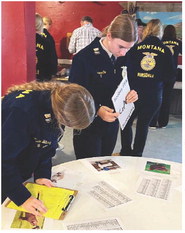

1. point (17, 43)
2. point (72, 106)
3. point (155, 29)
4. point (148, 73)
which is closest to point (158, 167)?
point (72, 106)

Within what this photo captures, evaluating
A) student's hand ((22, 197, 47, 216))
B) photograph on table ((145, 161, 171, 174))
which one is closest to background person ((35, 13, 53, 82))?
photograph on table ((145, 161, 171, 174))

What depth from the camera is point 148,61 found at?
2945mm

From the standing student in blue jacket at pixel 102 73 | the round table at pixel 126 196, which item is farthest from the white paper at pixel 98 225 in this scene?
the standing student in blue jacket at pixel 102 73

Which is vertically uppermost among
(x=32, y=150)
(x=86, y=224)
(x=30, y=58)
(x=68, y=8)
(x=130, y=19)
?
(x=68, y=8)

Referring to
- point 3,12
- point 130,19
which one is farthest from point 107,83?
point 3,12

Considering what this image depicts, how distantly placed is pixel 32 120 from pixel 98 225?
1.59 feet

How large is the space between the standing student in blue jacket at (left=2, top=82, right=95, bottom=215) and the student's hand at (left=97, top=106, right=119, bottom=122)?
0.53 m

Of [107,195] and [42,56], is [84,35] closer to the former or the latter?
Result: [42,56]

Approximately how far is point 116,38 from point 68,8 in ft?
14.3

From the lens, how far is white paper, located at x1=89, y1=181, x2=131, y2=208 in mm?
1227

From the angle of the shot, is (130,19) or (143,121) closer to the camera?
(130,19)

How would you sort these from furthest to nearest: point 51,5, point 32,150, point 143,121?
point 51,5
point 143,121
point 32,150

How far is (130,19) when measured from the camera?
1.62m

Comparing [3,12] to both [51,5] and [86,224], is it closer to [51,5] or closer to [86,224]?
[86,224]
